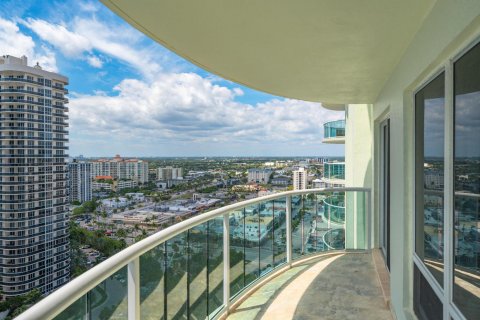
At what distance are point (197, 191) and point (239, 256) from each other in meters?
11.7

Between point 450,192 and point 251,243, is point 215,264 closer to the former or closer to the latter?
point 251,243

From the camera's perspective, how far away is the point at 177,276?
2418mm

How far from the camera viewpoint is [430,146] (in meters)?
2.33

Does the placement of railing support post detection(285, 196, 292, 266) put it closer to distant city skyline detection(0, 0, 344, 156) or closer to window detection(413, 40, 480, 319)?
window detection(413, 40, 480, 319)

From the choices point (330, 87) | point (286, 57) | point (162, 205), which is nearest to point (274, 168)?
point (162, 205)

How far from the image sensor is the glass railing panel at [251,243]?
393 centimetres

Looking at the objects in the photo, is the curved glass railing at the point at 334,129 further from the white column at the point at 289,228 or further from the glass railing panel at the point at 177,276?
the glass railing panel at the point at 177,276

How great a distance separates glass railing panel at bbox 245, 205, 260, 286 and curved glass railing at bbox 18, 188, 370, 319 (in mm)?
13

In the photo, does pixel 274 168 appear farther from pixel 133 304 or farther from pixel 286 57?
pixel 133 304

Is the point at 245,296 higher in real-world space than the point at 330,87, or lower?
lower

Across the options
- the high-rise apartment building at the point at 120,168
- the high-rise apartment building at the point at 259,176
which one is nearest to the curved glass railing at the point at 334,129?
the high-rise apartment building at the point at 259,176

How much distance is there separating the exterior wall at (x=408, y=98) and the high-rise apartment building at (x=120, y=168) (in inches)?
678

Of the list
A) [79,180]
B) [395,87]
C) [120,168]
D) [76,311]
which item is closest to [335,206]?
[395,87]

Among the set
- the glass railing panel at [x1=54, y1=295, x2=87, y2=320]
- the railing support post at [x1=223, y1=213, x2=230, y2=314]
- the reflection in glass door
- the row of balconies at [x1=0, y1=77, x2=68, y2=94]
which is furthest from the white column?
the row of balconies at [x1=0, y1=77, x2=68, y2=94]
